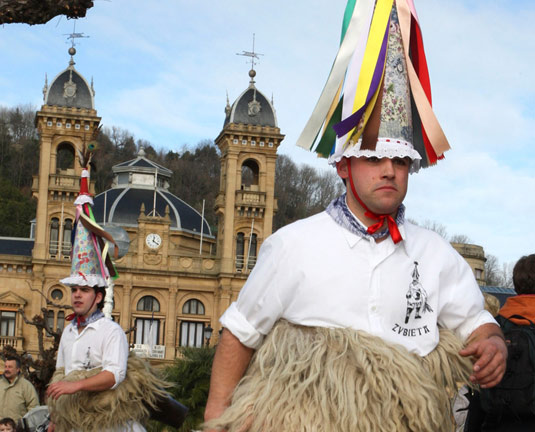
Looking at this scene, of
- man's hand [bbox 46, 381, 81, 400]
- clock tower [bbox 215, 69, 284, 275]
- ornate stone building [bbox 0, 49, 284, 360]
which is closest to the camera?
man's hand [bbox 46, 381, 81, 400]

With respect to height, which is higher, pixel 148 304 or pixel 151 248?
pixel 151 248

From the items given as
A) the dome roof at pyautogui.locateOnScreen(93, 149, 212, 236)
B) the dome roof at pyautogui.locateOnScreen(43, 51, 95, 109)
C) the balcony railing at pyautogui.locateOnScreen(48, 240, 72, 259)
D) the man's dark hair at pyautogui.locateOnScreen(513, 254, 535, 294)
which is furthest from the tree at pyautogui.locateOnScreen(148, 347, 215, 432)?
the dome roof at pyautogui.locateOnScreen(93, 149, 212, 236)

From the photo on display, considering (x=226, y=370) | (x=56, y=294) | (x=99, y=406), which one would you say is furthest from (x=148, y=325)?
(x=226, y=370)

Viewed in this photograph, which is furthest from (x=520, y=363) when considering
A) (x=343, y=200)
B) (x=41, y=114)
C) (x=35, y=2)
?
(x=41, y=114)

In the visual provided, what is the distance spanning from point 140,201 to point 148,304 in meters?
11.4

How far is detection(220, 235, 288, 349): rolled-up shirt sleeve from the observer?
11.4 feet

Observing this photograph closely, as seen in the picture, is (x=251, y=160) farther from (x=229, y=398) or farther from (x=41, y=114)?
(x=229, y=398)

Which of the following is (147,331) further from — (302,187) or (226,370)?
(226,370)

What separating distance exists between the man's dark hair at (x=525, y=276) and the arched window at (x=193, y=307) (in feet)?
182

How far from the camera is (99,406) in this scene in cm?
671

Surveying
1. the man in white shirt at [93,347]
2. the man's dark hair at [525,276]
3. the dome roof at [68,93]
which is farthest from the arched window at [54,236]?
the man's dark hair at [525,276]

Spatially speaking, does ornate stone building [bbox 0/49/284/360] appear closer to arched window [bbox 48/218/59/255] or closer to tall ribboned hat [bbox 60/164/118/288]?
arched window [bbox 48/218/59/255]

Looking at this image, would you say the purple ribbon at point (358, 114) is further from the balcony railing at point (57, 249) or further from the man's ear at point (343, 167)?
the balcony railing at point (57, 249)

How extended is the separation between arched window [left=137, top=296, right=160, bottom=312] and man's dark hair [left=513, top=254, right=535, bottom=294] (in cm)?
5506
